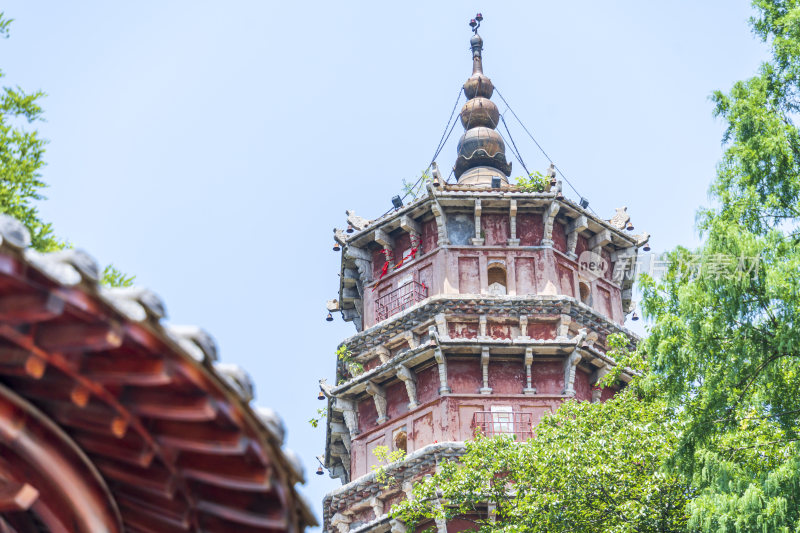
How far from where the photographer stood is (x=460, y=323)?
82.4 feet

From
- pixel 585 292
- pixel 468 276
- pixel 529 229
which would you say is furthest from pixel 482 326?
pixel 585 292

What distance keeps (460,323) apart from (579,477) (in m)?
6.81

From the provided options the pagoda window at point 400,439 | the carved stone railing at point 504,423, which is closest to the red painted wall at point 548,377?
the carved stone railing at point 504,423

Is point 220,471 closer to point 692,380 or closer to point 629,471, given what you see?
point 692,380

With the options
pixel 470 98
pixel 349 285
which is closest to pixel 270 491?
pixel 349 285

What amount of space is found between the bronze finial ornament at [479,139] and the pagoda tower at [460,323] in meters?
1.33

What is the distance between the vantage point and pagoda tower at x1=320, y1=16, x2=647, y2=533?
24062 millimetres

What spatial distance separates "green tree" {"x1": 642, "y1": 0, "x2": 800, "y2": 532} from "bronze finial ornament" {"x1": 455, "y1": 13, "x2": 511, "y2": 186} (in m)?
13.4

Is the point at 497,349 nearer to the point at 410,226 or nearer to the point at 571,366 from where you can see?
the point at 571,366

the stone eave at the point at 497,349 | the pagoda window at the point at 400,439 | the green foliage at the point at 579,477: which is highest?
the stone eave at the point at 497,349

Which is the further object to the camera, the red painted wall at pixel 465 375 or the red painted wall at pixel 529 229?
the red painted wall at pixel 529 229

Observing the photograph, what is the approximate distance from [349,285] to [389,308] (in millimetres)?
2230

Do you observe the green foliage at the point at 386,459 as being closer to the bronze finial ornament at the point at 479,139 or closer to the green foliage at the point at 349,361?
the green foliage at the point at 349,361

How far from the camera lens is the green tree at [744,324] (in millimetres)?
13406
